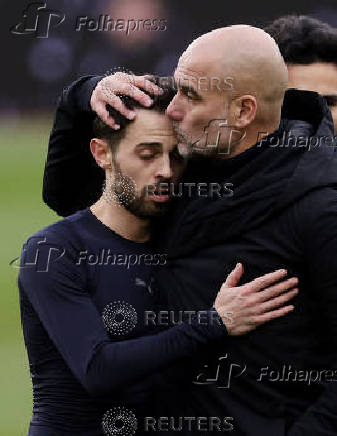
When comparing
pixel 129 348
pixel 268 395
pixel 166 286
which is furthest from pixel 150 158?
pixel 268 395

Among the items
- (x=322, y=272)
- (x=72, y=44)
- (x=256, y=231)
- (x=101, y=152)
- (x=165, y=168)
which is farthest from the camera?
(x=72, y=44)

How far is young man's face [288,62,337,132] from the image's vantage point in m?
3.68

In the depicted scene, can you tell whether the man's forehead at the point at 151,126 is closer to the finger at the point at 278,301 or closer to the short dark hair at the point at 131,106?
the short dark hair at the point at 131,106

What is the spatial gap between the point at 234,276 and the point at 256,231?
0.14 m

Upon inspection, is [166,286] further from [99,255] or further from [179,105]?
[179,105]

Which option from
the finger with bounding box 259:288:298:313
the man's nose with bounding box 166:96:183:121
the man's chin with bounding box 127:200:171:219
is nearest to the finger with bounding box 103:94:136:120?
the man's nose with bounding box 166:96:183:121

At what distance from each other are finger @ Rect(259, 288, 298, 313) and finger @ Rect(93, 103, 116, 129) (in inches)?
27.8

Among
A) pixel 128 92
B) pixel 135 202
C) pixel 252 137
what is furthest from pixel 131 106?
pixel 252 137

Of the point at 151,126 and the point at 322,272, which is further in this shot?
the point at 151,126

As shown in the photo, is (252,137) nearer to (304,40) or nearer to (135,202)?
(135,202)

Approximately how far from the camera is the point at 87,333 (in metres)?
2.72

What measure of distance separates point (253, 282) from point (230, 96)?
511 millimetres

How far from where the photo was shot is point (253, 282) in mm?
2662

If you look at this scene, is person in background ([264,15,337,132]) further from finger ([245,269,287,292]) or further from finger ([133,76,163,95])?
finger ([245,269,287,292])
